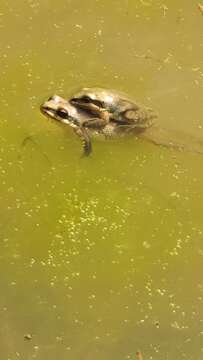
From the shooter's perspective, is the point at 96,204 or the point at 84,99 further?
the point at 84,99

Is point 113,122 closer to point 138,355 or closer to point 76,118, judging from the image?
point 76,118

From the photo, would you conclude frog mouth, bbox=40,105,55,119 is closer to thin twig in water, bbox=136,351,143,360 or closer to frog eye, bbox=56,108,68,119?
frog eye, bbox=56,108,68,119

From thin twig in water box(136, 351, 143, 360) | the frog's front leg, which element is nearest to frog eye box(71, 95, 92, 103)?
the frog's front leg

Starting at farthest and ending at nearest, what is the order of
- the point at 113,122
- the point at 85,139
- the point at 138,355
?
the point at 113,122 < the point at 85,139 < the point at 138,355

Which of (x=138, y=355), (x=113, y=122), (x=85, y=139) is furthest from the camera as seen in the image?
(x=113, y=122)

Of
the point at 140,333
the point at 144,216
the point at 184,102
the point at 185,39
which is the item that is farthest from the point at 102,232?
the point at 185,39

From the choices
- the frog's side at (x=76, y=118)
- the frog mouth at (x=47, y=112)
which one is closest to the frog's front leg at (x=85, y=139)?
the frog's side at (x=76, y=118)

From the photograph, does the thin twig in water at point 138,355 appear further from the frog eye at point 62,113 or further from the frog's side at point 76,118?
the frog eye at point 62,113

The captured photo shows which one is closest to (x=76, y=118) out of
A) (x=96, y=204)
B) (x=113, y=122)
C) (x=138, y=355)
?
(x=113, y=122)
